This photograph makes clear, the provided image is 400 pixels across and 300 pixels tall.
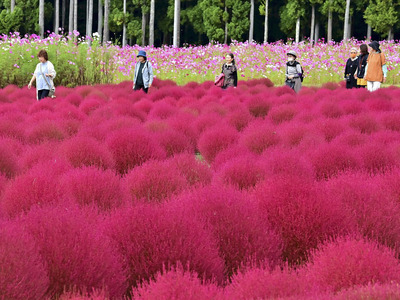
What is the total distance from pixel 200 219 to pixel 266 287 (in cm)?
95

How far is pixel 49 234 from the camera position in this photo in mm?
2480

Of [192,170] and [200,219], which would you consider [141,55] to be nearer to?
[192,170]

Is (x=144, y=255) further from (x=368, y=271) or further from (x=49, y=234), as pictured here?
(x=368, y=271)

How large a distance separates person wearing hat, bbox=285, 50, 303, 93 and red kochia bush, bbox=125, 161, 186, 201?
800cm

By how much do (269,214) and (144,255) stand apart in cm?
93

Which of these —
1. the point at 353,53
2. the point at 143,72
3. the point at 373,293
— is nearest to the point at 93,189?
the point at 373,293

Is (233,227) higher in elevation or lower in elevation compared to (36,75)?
lower

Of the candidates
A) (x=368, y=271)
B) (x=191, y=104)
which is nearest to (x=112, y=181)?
(x=368, y=271)

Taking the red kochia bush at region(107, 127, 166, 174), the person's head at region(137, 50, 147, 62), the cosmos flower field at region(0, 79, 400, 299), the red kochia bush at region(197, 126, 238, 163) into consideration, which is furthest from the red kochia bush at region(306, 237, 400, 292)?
the person's head at region(137, 50, 147, 62)

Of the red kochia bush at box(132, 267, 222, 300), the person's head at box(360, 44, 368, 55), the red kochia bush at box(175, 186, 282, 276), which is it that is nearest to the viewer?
the red kochia bush at box(132, 267, 222, 300)

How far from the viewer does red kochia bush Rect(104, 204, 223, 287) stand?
2498mm

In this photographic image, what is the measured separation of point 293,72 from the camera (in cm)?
1179

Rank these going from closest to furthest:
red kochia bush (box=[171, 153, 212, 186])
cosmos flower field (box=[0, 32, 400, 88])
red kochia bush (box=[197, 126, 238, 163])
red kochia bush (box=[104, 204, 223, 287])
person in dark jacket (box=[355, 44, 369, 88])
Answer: red kochia bush (box=[104, 204, 223, 287]) → red kochia bush (box=[171, 153, 212, 186]) → red kochia bush (box=[197, 126, 238, 163]) → person in dark jacket (box=[355, 44, 369, 88]) → cosmos flower field (box=[0, 32, 400, 88])

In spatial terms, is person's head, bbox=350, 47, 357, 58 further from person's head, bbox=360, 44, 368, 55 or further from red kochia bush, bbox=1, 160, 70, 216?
red kochia bush, bbox=1, 160, 70, 216
